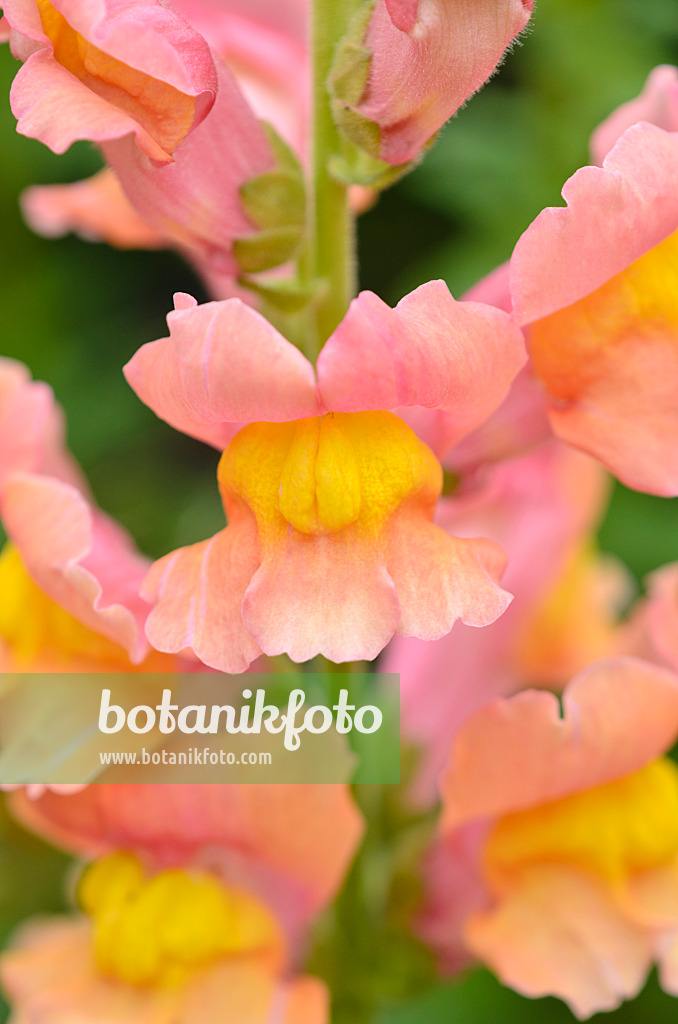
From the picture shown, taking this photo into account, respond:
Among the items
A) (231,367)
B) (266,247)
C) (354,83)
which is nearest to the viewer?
(231,367)

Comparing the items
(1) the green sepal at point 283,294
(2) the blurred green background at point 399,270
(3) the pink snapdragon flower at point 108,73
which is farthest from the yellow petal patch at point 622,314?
(2) the blurred green background at point 399,270

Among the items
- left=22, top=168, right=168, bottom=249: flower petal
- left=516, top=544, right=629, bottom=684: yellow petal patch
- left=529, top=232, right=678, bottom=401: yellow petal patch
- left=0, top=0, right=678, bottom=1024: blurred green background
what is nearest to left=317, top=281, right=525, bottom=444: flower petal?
left=529, top=232, right=678, bottom=401: yellow petal patch

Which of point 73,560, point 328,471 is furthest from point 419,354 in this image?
point 73,560

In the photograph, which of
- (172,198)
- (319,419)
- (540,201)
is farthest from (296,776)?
(540,201)

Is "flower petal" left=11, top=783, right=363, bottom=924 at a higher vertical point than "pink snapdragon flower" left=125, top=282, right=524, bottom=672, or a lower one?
lower

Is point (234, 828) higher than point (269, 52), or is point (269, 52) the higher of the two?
point (269, 52)

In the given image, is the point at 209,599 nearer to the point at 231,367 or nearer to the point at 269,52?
the point at 231,367

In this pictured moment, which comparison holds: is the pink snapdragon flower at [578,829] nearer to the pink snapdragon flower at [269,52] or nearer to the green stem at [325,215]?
the green stem at [325,215]

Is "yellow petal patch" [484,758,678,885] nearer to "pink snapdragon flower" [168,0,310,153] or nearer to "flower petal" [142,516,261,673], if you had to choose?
"flower petal" [142,516,261,673]
